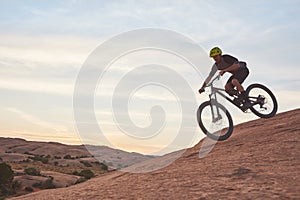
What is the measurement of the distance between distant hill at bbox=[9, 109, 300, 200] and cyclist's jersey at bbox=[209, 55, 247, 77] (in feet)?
7.37

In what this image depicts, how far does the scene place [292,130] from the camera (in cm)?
1293

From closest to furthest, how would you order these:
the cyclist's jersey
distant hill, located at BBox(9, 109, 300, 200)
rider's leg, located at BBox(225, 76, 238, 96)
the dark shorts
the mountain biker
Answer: distant hill, located at BBox(9, 109, 300, 200) < the mountain biker < the cyclist's jersey < the dark shorts < rider's leg, located at BBox(225, 76, 238, 96)

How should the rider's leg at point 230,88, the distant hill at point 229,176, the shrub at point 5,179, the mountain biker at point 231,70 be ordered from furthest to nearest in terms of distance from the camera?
the shrub at point 5,179 → the rider's leg at point 230,88 → the mountain biker at point 231,70 → the distant hill at point 229,176

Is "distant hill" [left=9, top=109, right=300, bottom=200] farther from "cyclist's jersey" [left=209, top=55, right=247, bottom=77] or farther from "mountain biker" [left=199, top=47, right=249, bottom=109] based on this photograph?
"cyclist's jersey" [left=209, top=55, right=247, bottom=77]

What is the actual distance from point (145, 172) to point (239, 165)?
305 centimetres

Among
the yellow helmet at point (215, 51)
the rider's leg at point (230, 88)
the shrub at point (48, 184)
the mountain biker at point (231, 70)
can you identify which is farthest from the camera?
the shrub at point (48, 184)

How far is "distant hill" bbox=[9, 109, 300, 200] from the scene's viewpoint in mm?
8250

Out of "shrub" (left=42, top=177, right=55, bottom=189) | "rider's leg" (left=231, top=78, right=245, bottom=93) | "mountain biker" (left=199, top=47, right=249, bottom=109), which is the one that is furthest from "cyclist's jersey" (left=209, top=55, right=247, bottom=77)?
"shrub" (left=42, top=177, right=55, bottom=189)

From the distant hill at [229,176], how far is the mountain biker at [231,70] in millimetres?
1495

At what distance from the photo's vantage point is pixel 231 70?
13.1 metres

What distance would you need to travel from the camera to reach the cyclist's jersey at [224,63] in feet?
42.6

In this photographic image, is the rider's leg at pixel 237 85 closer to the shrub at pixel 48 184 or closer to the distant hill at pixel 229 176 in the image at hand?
the distant hill at pixel 229 176

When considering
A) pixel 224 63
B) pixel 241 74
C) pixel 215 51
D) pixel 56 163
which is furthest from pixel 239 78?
pixel 56 163

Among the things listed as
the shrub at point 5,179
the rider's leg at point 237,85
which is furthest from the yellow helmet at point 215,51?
the shrub at point 5,179
